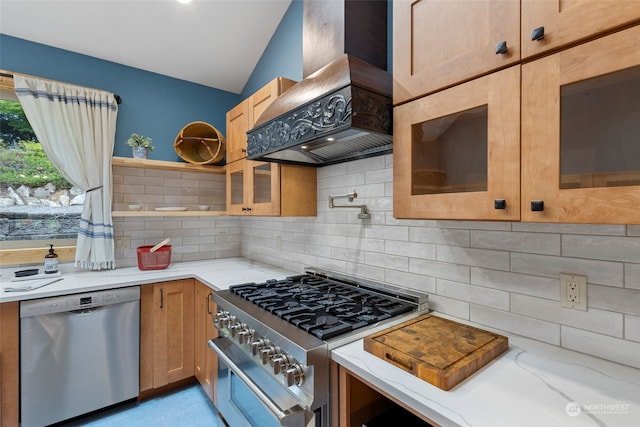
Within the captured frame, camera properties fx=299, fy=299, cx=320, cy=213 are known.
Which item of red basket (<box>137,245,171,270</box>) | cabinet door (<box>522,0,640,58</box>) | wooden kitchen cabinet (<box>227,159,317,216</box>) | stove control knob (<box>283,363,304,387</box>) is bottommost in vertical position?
stove control knob (<box>283,363,304,387</box>)

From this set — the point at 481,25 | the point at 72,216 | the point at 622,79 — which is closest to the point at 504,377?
the point at 622,79

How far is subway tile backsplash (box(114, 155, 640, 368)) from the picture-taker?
0.95 m

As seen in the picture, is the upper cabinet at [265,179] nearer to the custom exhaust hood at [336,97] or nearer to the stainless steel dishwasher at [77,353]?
the custom exhaust hood at [336,97]

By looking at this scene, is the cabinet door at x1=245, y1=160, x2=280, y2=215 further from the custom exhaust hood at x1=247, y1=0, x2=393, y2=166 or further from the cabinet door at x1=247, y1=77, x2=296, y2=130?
the cabinet door at x1=247, y1=77, x2=296, y2=130

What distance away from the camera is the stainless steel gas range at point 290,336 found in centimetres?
104

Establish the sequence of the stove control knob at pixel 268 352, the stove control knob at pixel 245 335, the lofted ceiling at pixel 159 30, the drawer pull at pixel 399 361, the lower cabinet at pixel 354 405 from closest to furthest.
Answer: the drawer pull at pixel 399 361 < the lower cabinet at pixel 354 405 < the stove control knob at pixel 268 352 < the stove control knob at pixel 245 335 < the lofted ceiling at pixel 159 30

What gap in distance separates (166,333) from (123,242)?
925 mm

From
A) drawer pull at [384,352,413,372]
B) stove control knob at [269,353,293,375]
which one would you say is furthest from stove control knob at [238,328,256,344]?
drawer pull at [384,352,413,372]

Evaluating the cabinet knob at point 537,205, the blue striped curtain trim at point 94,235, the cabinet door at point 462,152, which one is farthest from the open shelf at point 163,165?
the cabinet knob at point 537,205

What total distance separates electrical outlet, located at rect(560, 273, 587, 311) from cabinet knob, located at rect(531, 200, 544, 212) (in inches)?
17.1

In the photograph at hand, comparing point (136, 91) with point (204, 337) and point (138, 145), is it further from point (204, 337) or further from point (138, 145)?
point (204, 337)

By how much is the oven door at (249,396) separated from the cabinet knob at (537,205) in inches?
37.8

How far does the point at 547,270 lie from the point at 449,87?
74 cm

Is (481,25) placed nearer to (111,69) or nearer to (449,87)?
(449,87)
